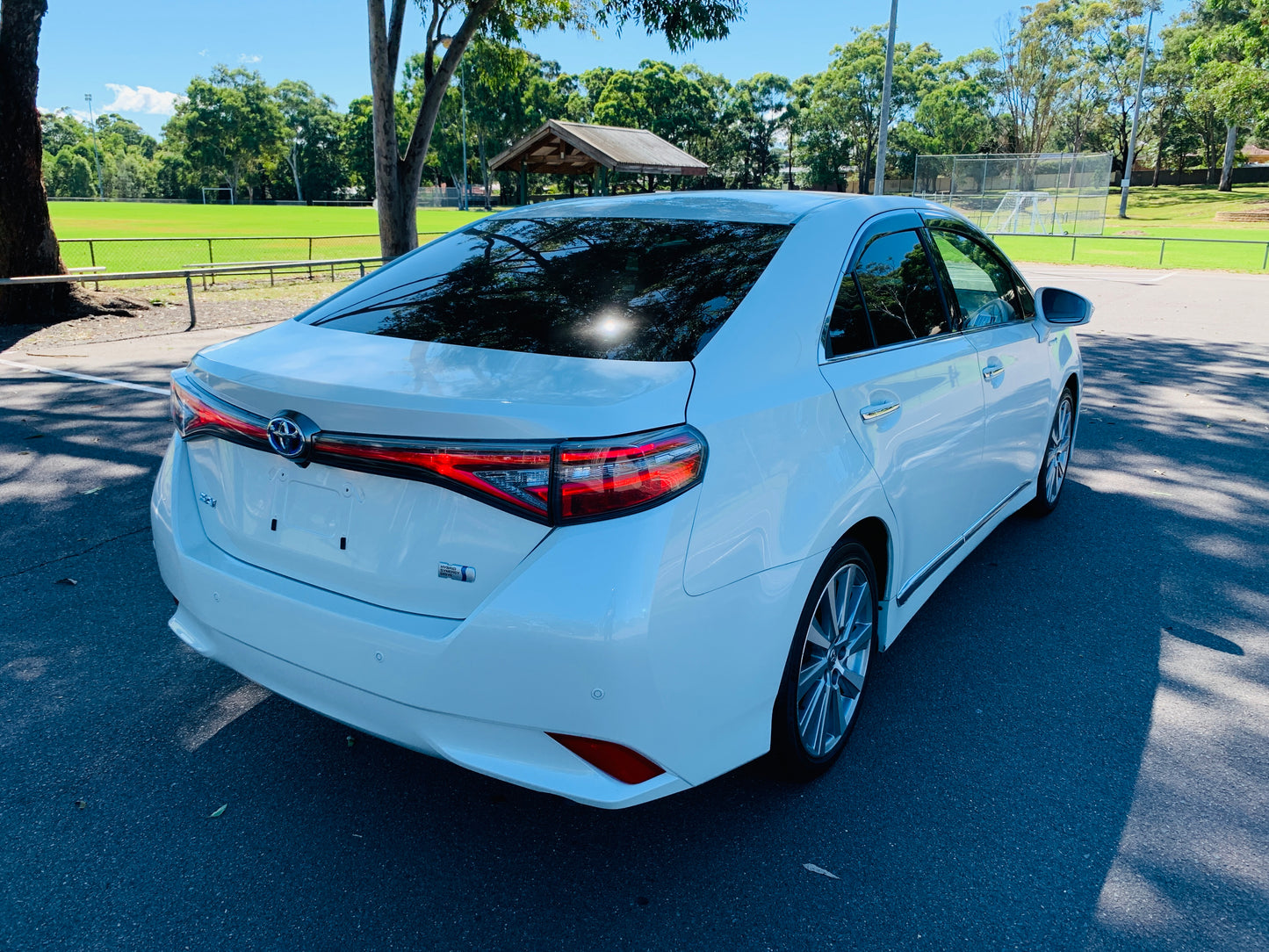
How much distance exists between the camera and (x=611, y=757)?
6.81ft

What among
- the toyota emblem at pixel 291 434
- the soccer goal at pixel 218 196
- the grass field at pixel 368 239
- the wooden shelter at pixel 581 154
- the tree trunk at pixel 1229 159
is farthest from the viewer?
the soccer goal at pixel 218 196

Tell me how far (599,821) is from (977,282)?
2.91 metres

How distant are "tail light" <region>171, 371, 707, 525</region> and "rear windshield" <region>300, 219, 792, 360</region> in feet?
1.19

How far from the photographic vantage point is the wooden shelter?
21.3m

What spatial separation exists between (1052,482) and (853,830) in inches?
131

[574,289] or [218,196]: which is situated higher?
[218,196]

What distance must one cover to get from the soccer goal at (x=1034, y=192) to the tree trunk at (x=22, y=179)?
31829mm

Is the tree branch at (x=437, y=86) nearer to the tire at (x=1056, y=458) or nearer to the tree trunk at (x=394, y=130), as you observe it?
the tree trunk at (x=394, y=130)

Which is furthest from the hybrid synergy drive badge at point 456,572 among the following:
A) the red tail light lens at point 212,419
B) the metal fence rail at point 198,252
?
the metal fence rail at point 198,252

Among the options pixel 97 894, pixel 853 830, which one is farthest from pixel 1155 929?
pixel 97 894

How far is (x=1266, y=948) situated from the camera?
223 cm

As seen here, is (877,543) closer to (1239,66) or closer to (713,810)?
(713,810)

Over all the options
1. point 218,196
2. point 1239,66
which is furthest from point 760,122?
point 218,196

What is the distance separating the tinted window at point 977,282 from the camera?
3.85 m
